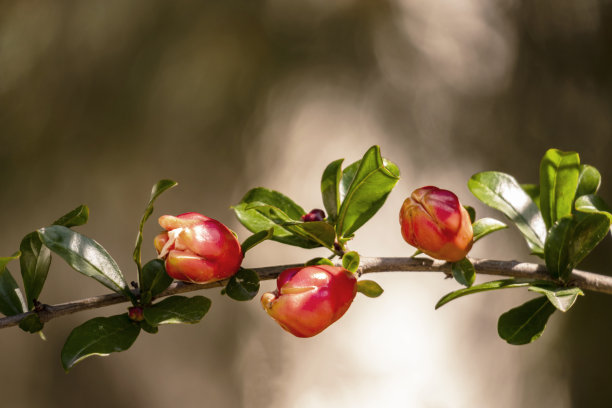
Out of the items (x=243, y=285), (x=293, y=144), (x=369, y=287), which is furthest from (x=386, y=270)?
(x=293, y=144)

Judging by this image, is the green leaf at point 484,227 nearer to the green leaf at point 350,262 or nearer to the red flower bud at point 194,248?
the green leaf at point 350,262

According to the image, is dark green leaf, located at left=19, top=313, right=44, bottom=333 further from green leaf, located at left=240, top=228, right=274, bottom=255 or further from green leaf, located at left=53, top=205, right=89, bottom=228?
green leaf, located at left=240, top=228, right=274, bottom=255

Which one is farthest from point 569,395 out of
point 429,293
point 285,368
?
point 285,368

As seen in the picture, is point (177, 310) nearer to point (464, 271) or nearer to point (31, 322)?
point (31, 322)

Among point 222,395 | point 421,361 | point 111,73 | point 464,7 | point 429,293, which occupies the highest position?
point 464,7

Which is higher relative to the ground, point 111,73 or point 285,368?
point 111,73

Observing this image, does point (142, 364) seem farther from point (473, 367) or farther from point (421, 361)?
point (473, 367)

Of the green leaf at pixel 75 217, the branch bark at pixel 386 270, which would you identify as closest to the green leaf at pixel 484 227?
the branch bark at pixel 386 270
